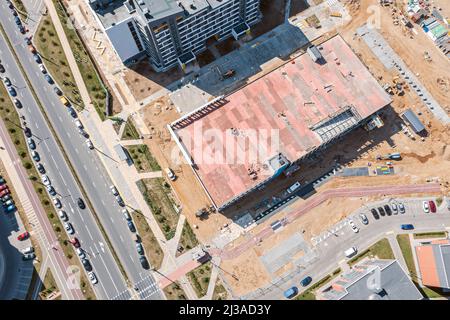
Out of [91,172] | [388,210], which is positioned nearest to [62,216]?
[91,172]

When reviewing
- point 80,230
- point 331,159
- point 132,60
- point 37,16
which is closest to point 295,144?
point 331,159

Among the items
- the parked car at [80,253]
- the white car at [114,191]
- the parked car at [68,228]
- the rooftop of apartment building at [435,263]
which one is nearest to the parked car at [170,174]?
the white car at [114,191]

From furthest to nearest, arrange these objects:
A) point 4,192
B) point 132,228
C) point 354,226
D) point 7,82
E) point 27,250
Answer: point 7,82
point 4,192
point 354,226
point 132,228
point 27,250

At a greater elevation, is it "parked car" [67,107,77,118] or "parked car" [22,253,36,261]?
"parked car" [67,107,77,118]

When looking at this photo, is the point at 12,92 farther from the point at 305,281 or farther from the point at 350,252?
the point at 350,252

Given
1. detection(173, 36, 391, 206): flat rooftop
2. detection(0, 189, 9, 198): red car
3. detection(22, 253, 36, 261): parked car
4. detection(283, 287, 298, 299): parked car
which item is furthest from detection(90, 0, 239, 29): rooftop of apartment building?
detection(283, 287, 298, 299): parked car

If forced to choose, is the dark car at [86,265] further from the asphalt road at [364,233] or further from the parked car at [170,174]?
the asphalt road at [364,233]

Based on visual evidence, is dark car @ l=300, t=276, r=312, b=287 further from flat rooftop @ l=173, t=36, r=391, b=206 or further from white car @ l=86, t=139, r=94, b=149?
white car @ l=86, t=139, r=94, b=149
